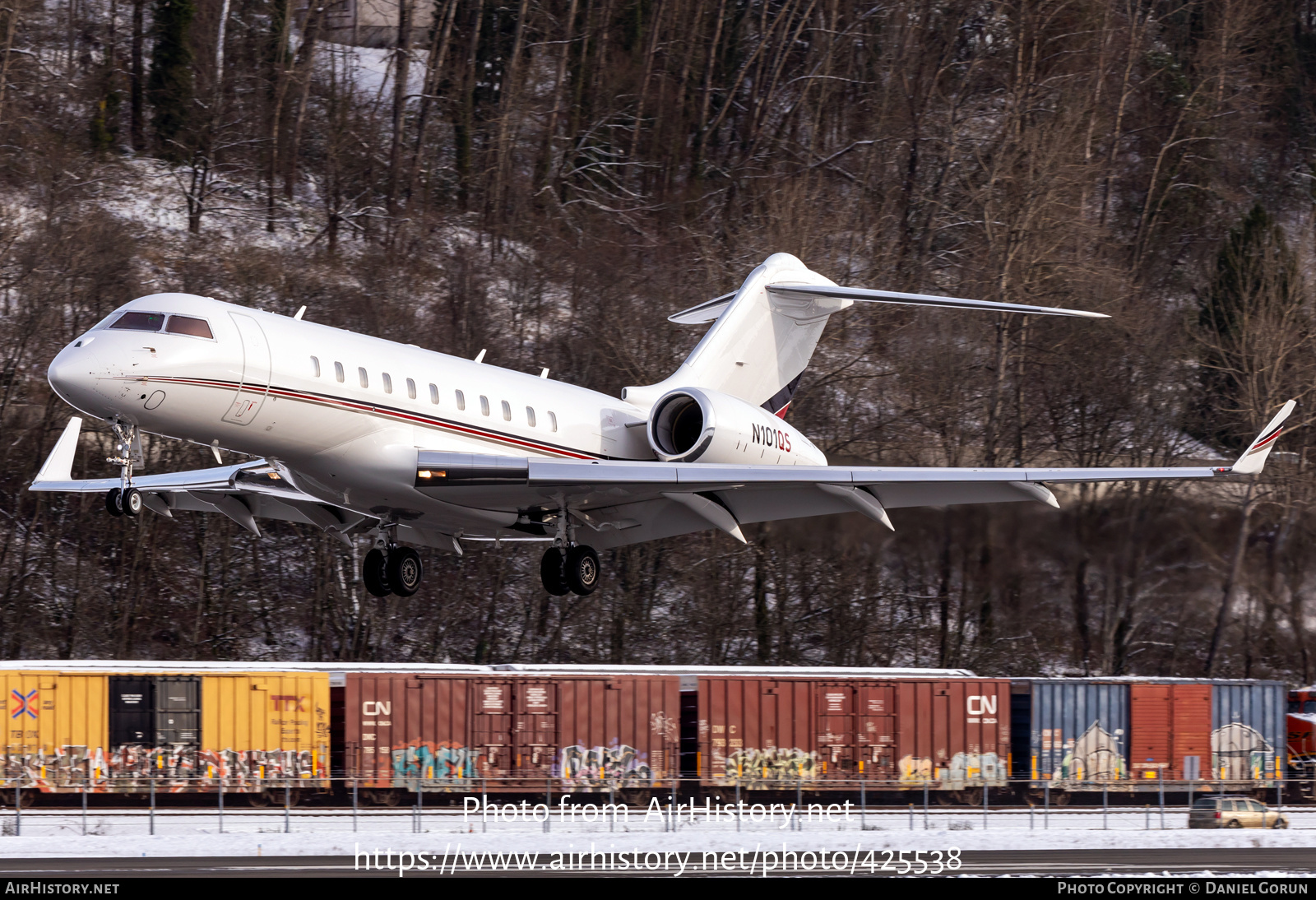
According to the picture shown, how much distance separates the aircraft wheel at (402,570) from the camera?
19.2 metres

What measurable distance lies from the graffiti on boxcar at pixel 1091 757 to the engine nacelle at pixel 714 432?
7498mm

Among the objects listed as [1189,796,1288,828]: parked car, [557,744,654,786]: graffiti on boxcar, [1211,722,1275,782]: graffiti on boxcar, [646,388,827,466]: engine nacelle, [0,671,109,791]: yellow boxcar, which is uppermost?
[646,388,827,466]: engine nacelle

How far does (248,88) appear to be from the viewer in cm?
4625

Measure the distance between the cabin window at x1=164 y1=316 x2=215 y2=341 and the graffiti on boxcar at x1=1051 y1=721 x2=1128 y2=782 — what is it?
15.0 metres

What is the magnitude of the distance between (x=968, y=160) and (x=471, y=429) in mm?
29800

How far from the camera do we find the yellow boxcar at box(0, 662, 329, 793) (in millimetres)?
21469

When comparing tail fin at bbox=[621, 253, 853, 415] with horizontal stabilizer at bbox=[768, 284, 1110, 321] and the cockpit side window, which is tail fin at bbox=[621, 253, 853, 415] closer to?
horizontal stabilizer at bbox=[768, 284, 1110, 321]

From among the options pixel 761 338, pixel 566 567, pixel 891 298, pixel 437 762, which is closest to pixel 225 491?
pixel 566 567

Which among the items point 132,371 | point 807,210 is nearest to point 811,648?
point 807,210

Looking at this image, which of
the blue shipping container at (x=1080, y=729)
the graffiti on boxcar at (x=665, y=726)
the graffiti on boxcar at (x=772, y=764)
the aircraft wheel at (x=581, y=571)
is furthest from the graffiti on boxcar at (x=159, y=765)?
the blue shipping container at (x=1080, y=729)

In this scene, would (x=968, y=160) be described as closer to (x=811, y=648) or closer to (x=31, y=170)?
(x=811, y=648)

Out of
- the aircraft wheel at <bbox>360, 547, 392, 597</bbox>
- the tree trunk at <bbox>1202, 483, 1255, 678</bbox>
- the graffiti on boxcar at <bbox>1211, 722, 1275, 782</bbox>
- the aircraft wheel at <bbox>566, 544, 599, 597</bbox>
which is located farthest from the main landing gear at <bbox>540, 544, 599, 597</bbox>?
the tree trunk at <bbox>1202, 483, 1255, 678</bbox>

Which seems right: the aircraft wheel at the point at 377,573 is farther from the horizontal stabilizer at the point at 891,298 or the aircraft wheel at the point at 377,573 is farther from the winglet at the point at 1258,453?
the winglet at the point at 1258,453

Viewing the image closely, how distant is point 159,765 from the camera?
71.6 ft
